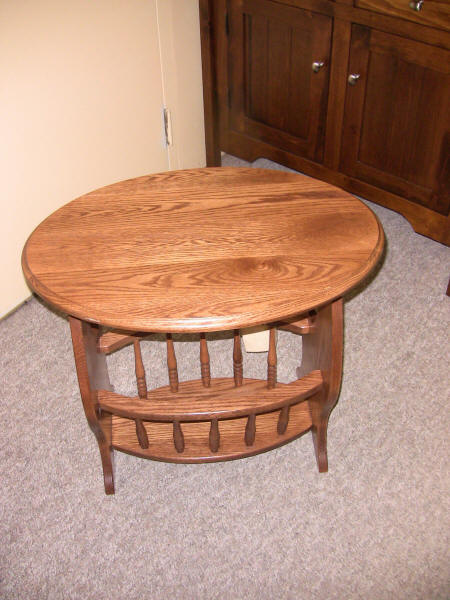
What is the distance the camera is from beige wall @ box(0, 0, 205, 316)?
82.6 inches

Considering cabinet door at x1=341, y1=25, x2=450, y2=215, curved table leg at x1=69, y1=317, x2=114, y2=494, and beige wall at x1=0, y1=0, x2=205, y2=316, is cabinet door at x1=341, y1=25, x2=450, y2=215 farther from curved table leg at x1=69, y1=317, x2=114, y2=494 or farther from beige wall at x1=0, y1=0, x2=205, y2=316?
curved table leg at x1=69, y1=317, x2=114, y2=494

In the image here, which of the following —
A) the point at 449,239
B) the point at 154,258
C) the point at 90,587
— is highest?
the point at 154,258

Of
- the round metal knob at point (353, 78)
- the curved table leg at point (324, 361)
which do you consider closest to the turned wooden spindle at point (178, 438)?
the curved table leg at point (324, 361)

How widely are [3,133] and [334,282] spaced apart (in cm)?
124

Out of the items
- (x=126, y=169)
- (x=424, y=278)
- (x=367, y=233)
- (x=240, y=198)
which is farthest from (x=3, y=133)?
(x=424, y=278)

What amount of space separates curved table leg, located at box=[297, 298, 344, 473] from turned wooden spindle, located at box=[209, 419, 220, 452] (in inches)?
11.1

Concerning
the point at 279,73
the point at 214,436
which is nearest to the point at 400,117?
the point at 279,73

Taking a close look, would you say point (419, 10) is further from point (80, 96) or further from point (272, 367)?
point (272, 367)

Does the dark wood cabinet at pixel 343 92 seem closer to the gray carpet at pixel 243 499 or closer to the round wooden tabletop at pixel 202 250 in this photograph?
the gray carpet at pixel 243 499

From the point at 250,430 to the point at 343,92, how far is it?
1.45 metres

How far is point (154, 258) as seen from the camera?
154 centimetres

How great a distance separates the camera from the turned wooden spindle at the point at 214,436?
1538 millimetres

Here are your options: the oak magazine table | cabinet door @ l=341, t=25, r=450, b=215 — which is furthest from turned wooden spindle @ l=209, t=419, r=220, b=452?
cabinet door @ l=341, t=25, r=450, b=215

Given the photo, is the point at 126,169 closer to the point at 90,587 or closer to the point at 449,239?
the point at 449,239
